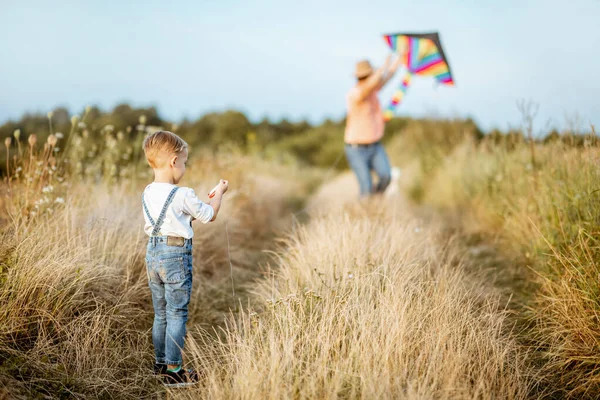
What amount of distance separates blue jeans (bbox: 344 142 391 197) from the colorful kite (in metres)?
0.64

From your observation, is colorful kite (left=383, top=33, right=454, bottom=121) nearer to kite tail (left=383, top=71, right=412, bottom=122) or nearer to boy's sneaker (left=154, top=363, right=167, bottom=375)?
kite tail (left=383, top=71, right=412, bottom=122)

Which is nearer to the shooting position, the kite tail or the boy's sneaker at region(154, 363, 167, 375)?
the boy's sneaker at region(154, 363, 167, 375)

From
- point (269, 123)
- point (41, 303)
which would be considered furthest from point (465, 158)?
point (269, 123)

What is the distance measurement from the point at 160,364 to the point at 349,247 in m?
1.75

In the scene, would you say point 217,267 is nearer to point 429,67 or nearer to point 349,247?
point 349,247

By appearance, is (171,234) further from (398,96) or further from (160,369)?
(398,96)

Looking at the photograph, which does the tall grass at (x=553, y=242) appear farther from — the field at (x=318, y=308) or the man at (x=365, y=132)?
the man at (x=365, y=132)

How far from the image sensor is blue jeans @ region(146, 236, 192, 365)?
275 cm

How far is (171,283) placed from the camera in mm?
2775

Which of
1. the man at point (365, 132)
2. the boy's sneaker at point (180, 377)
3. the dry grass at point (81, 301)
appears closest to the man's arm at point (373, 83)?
→ the man at point (365, 132)

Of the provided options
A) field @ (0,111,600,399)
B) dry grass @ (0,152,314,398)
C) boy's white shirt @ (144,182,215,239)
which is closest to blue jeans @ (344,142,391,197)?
field @ (0,111,600,399)

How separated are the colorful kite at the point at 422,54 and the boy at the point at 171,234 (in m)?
4.01

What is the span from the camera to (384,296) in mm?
3102

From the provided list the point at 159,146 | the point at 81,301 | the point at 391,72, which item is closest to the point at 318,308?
the point at 159,146
